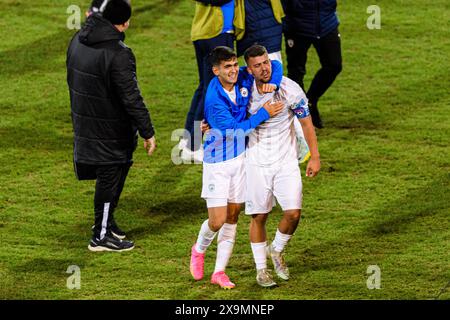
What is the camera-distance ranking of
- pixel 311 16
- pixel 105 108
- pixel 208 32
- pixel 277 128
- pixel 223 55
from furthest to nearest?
pixel 311 16 < pixel 208 32 < pixel 105 108 < pixel 277 128 < pixel 223 55

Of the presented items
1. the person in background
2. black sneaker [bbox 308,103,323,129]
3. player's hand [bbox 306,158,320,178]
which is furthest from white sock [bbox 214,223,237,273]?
black sneaker [bbox 308,103,323,129]

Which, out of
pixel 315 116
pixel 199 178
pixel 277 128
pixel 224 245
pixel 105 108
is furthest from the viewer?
pixel 315 116

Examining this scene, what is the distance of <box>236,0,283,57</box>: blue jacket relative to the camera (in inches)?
462

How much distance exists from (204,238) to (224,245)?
162 millimetres

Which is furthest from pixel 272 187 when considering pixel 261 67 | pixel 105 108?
pixel 105 108

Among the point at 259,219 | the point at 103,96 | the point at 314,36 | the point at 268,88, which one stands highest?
the point at 268,88

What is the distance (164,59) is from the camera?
1562 centimetres

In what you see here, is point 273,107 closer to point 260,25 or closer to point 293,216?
point 293,216

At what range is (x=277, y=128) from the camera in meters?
9.23

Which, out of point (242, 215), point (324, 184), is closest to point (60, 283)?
point (242, 215)

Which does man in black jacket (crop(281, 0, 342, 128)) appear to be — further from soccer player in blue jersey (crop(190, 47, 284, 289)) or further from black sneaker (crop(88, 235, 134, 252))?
soccer player in blue jersey (crop(190, 47, 284, 289))

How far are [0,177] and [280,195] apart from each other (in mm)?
3644

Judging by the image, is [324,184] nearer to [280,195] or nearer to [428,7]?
[280,195]

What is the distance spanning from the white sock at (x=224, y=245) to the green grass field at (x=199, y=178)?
0.18m
